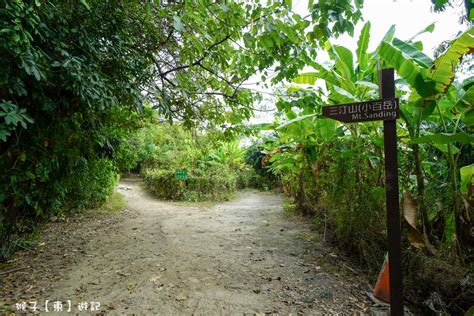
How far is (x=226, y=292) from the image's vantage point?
243cm

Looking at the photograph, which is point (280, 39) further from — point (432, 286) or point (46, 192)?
point (46, 192)

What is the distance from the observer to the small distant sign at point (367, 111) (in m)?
1.95

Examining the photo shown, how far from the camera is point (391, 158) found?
6.54 feet

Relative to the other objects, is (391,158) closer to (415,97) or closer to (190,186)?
(415,97)

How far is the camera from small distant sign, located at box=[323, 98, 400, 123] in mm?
1954

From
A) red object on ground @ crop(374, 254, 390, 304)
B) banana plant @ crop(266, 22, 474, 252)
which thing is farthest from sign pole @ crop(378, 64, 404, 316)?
red object on ground @ crop(374, 254, 390, 304)

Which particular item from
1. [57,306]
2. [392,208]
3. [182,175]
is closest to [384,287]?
[392,208]

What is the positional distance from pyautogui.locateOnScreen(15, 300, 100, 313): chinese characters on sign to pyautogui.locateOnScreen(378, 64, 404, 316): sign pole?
92.8 inches

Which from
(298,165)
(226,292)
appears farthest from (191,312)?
(298,165)

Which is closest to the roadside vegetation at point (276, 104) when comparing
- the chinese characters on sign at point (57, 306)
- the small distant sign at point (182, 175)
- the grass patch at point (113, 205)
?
the chinese characters on sign at point (57, 306)

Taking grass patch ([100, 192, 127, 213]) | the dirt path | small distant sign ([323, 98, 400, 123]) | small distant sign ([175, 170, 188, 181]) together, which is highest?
small distant sign ([323, 98, 400, 123])

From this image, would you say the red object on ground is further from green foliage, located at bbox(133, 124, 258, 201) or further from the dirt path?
green foliage, located at bbox(133, 124, 258, 201)

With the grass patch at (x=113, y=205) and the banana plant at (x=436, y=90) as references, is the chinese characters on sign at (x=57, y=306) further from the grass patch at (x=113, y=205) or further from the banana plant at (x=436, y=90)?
the grass patch at (x=113, y=205)

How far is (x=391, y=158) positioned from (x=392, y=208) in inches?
15.0
